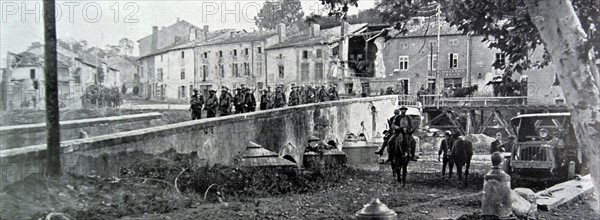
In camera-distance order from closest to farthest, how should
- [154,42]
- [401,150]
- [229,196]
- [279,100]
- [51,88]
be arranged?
1. [51,88]
2. [229,196]
3. [401,150]
4. [279,100]
5. [154,42]

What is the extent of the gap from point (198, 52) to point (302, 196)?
2011 cm

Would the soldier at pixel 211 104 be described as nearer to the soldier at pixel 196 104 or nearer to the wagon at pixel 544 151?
the soldier at pixel 196 104

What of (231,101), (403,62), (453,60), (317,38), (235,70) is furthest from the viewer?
(403,62)

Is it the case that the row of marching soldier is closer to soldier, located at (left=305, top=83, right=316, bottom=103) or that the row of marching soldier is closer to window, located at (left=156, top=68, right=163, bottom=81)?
soldier, located at (left=305, top=83, right=316, bottom=103)

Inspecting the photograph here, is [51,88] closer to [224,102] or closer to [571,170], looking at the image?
[571,170]

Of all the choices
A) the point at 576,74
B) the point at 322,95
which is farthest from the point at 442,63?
the point at 576,74

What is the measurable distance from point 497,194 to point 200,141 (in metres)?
6.44

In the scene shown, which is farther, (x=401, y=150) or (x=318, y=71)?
(x=318, y=71)

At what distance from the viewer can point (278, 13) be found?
46281 millimetres

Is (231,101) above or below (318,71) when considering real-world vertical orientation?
below

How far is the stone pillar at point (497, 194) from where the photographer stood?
8055mm

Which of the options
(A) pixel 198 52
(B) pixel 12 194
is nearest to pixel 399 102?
(A) pixel 198 52

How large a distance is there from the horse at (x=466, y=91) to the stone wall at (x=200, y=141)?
66.4ft

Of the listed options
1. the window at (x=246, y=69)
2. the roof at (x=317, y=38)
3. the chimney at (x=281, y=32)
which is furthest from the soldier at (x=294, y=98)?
the chimney at (x=281, y=32)
